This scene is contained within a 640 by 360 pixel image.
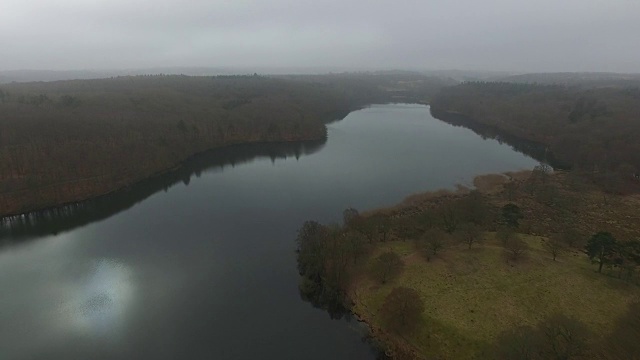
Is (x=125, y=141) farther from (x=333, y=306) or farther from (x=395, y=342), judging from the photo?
(x=395, y=342)

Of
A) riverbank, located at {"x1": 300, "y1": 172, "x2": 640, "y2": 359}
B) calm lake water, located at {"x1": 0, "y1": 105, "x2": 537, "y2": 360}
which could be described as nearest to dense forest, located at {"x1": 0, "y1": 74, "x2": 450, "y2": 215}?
calm lake water, located at {"x1": 0, "y1": 105, "x2": 537, "y2": 360}

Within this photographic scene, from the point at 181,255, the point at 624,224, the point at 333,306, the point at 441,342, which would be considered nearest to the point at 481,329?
the point at 441,342

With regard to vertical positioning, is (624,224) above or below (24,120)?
below

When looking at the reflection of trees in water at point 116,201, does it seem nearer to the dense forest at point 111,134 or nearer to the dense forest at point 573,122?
the dense forest at point 111,134

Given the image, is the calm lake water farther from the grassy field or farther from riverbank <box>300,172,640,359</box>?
the grassy field

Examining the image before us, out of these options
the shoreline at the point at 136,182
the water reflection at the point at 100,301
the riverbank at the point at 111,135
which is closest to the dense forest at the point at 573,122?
the riverbank at the point at 111,135

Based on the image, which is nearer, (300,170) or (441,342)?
(441,342)
